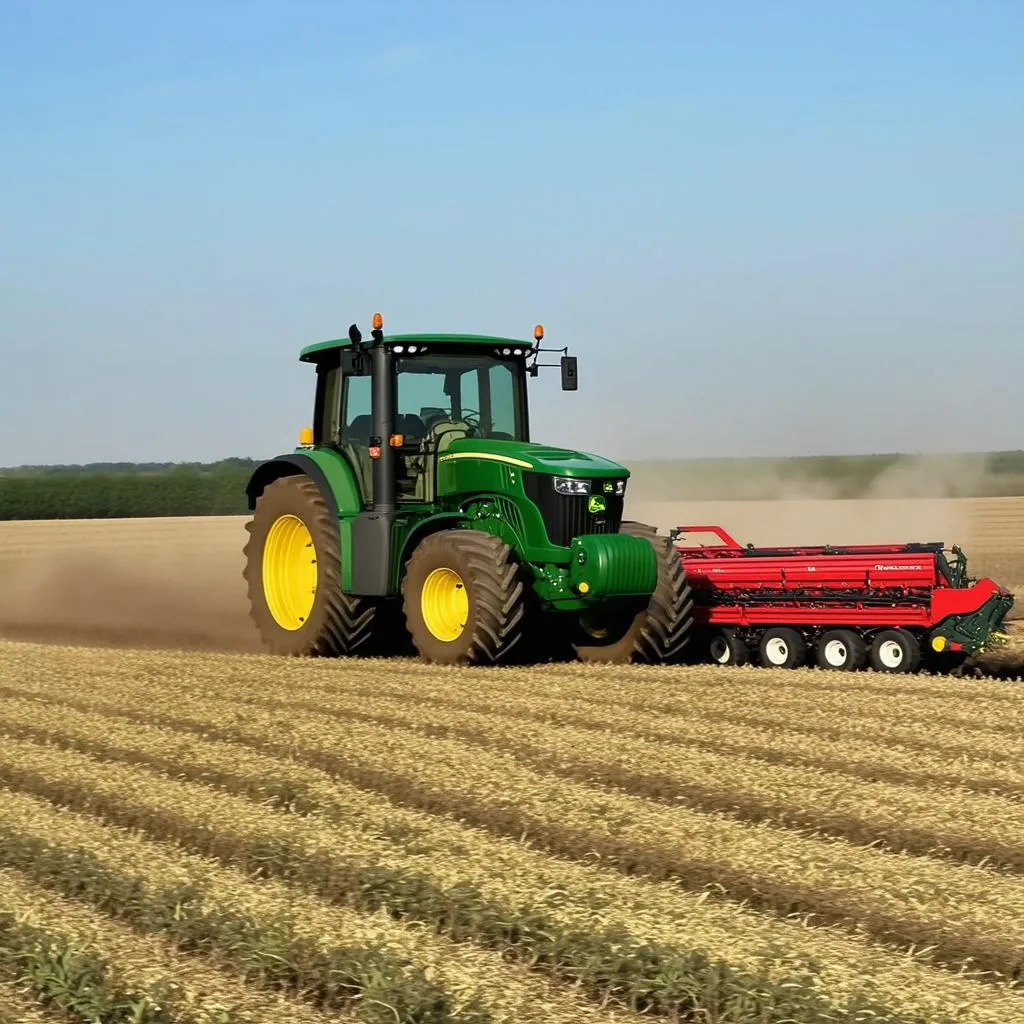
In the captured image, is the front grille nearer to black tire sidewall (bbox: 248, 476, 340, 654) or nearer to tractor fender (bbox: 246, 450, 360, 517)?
tractor fender (bbox: 246, 450, 360, 517)

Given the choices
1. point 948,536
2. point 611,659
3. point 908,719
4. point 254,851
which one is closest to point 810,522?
point 948,536

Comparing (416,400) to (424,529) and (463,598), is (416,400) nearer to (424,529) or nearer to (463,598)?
(424,529)

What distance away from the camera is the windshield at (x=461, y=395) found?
464 inches

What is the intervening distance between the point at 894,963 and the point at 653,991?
744 millimetres

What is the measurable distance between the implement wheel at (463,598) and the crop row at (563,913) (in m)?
4.30

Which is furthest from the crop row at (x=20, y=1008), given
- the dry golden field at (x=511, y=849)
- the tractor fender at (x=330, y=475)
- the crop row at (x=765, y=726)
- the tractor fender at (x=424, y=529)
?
the tractor fender at (x=330, y=475)

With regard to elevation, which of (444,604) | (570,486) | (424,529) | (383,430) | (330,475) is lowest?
(444,604)

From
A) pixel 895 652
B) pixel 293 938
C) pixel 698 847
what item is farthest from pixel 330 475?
pixel 293 938

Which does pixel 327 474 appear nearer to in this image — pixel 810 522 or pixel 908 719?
pixel 908 719

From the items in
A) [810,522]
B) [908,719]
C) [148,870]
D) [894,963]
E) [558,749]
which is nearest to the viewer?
[894,963]

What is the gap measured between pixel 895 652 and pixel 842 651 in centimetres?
40

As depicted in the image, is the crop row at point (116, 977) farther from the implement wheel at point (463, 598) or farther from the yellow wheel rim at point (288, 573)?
the yellow wheel rim at point (288, 573)

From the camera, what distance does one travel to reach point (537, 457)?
36.9 ft

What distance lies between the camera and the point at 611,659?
11773mm
